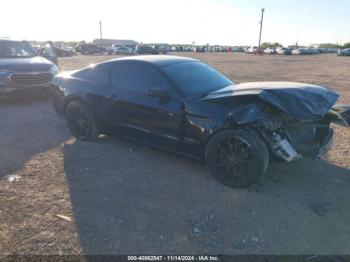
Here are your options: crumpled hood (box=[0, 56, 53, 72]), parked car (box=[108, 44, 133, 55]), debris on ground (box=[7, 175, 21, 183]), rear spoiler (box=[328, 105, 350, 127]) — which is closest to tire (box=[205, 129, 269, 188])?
rear spoiler (box=[328, 105, 350, 127])

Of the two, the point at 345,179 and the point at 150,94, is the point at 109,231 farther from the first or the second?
the point at 345,179

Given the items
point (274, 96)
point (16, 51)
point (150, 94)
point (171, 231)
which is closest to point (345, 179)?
point (274, 96)

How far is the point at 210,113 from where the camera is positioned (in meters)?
3.82

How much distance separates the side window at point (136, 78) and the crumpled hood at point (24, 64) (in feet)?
15.6

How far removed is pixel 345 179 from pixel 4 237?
4236 mm

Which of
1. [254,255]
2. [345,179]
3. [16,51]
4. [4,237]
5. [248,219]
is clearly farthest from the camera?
[16,51]

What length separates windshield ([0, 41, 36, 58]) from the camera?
9.03 metres

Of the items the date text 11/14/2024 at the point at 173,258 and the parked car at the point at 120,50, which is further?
Result: the parked car at the point at 120,50

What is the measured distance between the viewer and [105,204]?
353cm

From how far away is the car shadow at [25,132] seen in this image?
487 centimetres

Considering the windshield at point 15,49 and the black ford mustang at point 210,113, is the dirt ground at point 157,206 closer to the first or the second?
the black ford mustang at point 210,113

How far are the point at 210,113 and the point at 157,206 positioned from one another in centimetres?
134

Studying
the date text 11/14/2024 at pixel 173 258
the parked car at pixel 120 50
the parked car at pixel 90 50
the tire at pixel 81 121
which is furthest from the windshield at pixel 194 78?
the parked car at pixel 90 50

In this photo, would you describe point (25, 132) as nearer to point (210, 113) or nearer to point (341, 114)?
point (210, 113)
